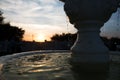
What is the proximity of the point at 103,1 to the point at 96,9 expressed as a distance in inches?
9.3

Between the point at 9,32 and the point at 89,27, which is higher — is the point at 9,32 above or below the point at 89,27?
above

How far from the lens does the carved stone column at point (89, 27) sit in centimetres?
659

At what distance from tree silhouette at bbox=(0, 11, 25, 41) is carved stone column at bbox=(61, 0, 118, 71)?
54779mm

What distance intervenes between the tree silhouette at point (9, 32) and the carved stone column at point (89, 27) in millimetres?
54779

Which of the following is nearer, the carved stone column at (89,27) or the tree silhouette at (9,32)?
the carved stone column at (89,27)

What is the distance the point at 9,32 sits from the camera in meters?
65.3

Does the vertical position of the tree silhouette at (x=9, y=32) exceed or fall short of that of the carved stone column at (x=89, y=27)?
it exceeds it

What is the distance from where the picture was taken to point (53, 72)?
523 centimetres

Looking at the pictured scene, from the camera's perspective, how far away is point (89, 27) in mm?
6781

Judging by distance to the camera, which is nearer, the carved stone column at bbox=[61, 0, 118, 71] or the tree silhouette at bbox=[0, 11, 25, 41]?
the carved stone column at bbox=[61, 0, 118, 71]

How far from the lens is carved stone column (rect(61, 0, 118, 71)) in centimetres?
659

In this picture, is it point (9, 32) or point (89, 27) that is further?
point (9, 32)

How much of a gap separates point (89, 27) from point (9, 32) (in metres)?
59.6

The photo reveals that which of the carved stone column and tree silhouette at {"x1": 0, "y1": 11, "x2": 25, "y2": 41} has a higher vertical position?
tree silhouette at {"x1": 0, "y1": 11, "x2": 25, "y2": 41}
